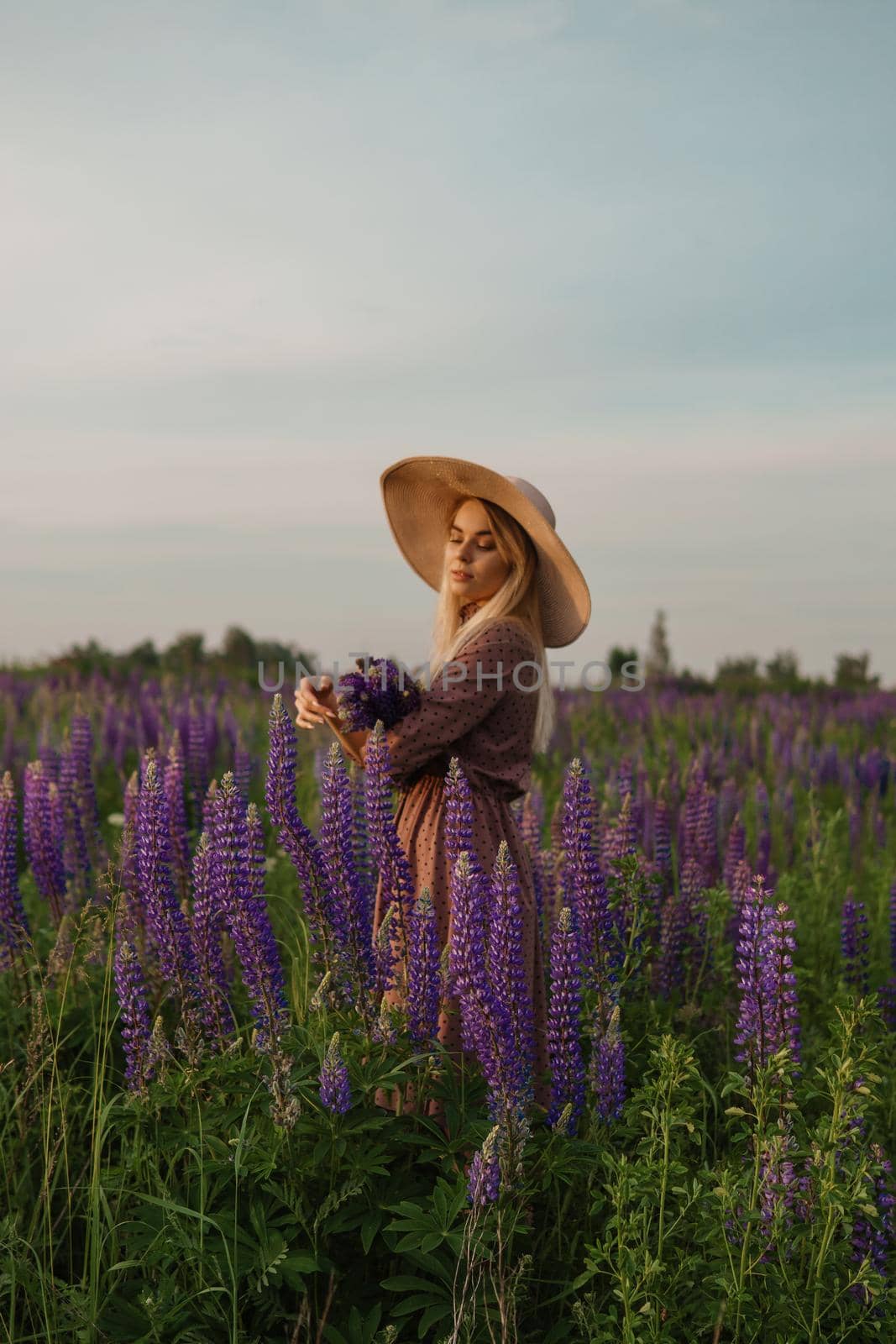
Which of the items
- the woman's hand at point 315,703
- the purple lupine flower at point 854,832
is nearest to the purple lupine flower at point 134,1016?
the woman's hand at point 315,703

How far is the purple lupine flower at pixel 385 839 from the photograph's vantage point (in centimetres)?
394

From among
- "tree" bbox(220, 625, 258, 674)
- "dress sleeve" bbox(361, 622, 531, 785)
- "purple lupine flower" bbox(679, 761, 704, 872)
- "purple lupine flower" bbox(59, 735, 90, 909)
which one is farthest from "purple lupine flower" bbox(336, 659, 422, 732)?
"tree" bbox(220, 625, 258, 674)

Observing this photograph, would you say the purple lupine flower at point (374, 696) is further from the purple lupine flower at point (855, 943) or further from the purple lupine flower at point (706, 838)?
the purple lupine flower at point (706, 838)

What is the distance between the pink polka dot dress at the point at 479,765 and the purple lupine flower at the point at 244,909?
783 mm

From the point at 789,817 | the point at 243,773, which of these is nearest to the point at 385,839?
the point at 243,773

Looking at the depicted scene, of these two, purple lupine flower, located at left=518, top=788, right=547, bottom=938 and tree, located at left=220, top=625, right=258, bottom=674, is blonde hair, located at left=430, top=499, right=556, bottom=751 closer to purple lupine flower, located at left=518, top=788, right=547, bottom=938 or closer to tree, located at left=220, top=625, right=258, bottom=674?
purple lupine flower, located at left=518, top=788, right=547, bottom=938

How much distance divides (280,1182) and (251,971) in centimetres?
58

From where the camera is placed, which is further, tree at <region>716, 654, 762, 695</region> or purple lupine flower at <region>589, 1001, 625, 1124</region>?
tree at <region>716, 654, 762, 695</region>

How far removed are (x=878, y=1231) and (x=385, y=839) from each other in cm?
186

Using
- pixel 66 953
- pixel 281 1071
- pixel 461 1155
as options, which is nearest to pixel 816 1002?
pixel 461 1155

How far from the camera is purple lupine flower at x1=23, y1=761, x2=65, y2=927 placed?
222 inches

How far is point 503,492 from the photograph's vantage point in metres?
5.09

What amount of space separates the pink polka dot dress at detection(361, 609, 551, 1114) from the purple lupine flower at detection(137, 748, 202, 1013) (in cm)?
74

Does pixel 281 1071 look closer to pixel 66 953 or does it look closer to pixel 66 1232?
pixel 66 1232
